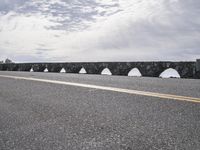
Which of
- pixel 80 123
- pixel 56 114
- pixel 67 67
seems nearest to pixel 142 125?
pixel 80 123

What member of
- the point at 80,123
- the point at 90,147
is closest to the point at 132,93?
the point at 80,123

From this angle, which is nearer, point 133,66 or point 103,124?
point 103,124

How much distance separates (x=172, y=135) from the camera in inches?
124

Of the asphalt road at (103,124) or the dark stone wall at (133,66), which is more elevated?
the dark stone wall at (133,66)

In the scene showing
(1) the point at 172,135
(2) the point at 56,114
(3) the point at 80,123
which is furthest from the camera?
(2) the point at 56,114

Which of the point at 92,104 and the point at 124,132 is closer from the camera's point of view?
the point at 124,132

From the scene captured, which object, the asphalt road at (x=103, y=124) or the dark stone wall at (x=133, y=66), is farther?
the dark stone wall at (x=133, y=66)

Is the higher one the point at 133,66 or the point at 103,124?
the point at 133,66

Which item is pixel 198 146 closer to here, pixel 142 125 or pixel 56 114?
pixel 142 125

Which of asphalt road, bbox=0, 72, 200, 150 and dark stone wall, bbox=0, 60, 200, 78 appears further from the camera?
dark stone wall, bbox=0, 60, 200, 78

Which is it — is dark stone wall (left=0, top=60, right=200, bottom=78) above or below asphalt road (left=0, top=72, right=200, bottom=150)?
above

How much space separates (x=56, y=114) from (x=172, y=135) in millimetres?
1989

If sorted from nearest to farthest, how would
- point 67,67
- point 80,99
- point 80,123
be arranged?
point 80,123
point 80,99
point 67,67

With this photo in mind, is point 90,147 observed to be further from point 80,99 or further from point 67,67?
point 67,67
